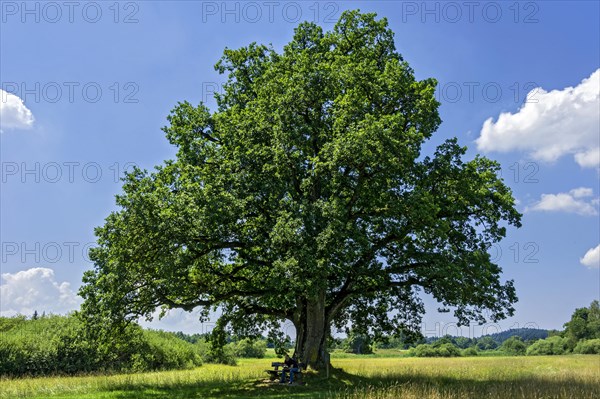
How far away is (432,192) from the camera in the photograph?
2595cm

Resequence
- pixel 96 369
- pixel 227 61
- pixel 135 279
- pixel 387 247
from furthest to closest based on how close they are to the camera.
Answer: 1. pixel 96 369
2. pixel 227 61
3. pixel 387 247
4. pixel 135 279

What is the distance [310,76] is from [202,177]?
7.51 m

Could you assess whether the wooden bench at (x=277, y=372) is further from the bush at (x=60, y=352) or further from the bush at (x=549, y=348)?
the bush at (x=549, y=348)

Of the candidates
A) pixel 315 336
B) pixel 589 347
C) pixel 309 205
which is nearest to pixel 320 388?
pixel 315 336

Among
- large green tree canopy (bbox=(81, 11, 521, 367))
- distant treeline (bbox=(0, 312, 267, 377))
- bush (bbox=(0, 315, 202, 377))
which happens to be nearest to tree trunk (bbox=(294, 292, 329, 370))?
large green tree canopy (bbox=(81, 11, 521, 367))

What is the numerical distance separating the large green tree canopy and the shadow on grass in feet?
9.56

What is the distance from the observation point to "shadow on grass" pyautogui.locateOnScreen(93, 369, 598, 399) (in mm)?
17906

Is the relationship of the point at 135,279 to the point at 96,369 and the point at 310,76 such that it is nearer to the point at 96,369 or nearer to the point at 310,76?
the point at 310,76

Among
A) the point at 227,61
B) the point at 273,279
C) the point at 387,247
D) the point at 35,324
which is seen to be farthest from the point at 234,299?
the point at 35,324

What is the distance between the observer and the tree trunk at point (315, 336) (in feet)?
84.0

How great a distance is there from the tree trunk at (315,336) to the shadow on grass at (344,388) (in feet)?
3.48

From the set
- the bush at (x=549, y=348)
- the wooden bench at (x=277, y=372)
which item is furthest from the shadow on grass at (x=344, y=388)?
the bush at (x=549, y=348)

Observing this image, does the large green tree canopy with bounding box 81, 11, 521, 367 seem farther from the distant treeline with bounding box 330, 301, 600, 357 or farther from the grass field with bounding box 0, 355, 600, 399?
the distant treeline with bounding box 330, 301, 600, 357

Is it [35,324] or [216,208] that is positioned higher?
[216,208]
